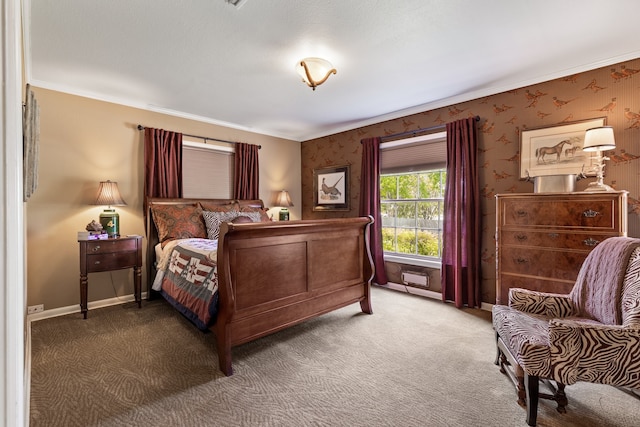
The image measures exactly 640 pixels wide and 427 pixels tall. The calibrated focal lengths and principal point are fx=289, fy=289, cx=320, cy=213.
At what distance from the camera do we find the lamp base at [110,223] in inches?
127

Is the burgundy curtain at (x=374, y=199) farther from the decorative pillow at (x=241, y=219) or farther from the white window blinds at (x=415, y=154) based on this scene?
the decorative pillow at (x=241, y=219)

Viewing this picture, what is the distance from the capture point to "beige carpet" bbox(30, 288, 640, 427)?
5.24 feet

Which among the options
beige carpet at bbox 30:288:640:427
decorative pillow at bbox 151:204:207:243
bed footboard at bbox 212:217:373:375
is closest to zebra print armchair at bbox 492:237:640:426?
beige carpet at bbox 30:288:640:427

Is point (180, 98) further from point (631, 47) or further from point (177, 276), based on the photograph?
point (631, 47)

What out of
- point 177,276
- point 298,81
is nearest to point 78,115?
→ point 177,276

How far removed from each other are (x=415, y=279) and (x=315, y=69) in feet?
9.41

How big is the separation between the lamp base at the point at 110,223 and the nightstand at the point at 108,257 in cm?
19

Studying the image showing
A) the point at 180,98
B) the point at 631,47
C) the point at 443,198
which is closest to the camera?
the point at 631,47

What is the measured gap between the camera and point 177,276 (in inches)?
110

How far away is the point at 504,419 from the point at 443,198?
2.60 meters

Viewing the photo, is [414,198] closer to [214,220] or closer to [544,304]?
[544,304]

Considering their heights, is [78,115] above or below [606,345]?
above

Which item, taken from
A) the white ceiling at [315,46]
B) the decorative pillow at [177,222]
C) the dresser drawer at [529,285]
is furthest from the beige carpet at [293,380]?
the white ceiling at [315,46]

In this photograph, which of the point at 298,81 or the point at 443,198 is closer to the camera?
the point at 298,81
